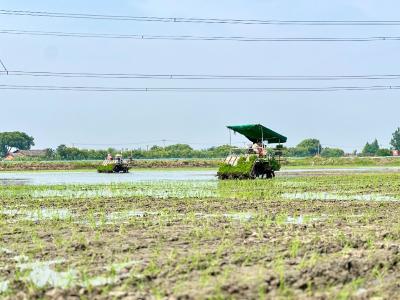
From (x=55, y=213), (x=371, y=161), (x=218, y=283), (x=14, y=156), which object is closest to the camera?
(x=218, y=283)

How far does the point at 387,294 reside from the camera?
5.16 metres

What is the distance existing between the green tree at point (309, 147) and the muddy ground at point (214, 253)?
100371 mm

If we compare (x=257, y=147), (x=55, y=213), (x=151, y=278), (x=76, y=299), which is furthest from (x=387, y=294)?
(x=257, y=147)

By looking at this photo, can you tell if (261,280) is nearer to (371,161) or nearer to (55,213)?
(55,213)

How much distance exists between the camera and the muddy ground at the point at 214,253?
17.3 ft

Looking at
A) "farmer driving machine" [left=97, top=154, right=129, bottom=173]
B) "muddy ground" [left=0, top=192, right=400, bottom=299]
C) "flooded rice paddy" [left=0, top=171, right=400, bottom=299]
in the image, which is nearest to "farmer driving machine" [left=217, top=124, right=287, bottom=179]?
"flooded rice paddy" [left=0, top=171, right=400, bottom=299]

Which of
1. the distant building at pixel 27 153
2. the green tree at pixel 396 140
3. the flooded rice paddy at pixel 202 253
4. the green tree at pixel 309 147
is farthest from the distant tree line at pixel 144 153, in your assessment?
Answer: the flooded rice paddy at pixel 202 253

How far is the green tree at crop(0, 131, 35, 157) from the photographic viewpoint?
112419 mm

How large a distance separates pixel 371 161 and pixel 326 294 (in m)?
68.2

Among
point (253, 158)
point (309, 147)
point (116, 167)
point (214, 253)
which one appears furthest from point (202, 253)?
point (309, 147)

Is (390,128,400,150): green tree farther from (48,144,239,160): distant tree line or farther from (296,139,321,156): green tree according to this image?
(48,144,239,160): distant tree line

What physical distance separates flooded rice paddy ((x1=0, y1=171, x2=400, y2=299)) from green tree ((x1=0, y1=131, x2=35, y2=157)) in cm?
10452

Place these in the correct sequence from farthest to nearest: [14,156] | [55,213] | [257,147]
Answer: [14,156]
[257,147]
[55,213]

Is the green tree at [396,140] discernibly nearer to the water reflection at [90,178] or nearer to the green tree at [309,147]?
the green tree at [309,147]
